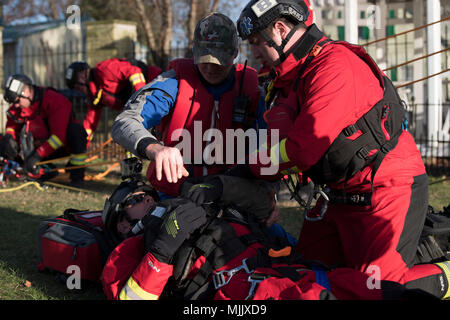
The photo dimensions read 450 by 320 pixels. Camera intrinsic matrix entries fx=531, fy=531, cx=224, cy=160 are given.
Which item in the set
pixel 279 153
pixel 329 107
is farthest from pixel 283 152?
pixel 329 107

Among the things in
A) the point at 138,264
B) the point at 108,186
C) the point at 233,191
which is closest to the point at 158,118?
the point at 233,191

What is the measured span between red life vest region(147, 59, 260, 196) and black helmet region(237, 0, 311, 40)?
0.86 meters

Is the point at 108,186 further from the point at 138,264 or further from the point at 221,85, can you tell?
the point at 138,264

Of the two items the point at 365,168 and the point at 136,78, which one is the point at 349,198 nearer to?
the point at 365,168

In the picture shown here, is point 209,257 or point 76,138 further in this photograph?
point 76,138

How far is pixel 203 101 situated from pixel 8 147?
5697mm

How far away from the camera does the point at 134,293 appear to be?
2.98 m

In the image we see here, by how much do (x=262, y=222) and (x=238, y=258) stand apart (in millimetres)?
545

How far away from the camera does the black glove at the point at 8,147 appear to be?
852 centimetres

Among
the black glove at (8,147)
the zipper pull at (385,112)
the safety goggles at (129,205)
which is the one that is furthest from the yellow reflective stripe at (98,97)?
the zipper pull at (385,112)

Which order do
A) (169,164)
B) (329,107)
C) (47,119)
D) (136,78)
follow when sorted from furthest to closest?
(47,119)
(136,78)
(169,164)
(329,107)

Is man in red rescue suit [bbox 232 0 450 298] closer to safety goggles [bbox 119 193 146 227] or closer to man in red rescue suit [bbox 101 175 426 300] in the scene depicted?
man in red rescue suit [bbox 101 175 426 300]

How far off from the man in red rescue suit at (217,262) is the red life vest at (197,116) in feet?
1.63

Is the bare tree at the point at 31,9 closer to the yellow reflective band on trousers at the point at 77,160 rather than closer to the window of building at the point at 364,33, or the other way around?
the window of building at the point at 364,33
